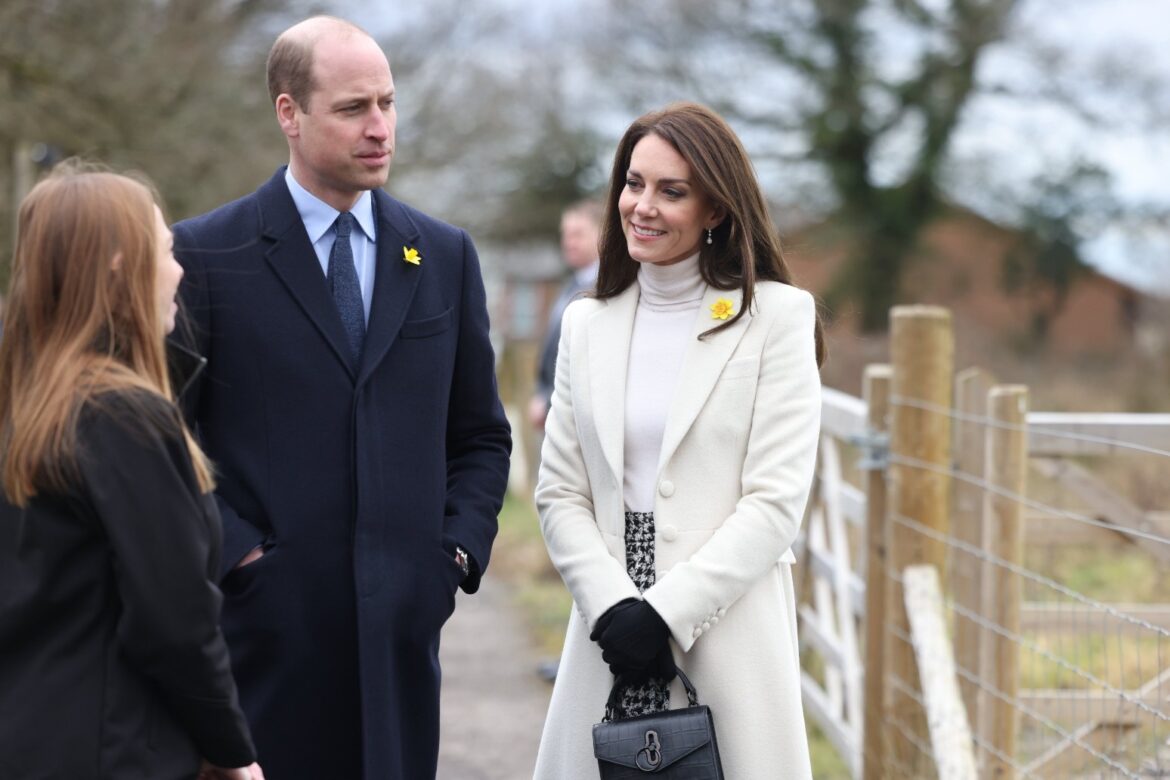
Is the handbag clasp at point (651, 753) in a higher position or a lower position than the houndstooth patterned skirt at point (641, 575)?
lower

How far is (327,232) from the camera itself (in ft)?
11.6

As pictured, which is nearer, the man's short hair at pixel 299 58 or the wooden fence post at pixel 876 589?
the man's short hair at pixel 299 58

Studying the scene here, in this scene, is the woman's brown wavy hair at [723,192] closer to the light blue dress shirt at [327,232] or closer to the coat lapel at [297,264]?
the light blue dress shirt at [327,232]

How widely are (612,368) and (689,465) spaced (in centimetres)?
31

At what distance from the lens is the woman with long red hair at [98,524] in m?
2.45

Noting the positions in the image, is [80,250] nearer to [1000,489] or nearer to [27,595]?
[27,595]

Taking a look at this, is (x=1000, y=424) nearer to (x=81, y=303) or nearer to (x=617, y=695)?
(x=617, y=695)

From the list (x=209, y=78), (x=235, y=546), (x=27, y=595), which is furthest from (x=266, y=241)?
(x=209, y=78)

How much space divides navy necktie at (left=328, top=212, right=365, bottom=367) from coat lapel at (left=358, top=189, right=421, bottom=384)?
3cm

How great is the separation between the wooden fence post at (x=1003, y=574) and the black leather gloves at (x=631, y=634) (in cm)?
187

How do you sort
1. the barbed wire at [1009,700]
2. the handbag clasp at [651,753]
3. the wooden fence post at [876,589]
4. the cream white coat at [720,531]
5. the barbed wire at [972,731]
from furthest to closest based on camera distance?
1. the wooden fence post at [876,589]
2. the barbed wire at [972,731]
3. the barbed wire at [1009,700]
4. the cream white coat at [720,531]
5. the handbag clasp at [651,753]

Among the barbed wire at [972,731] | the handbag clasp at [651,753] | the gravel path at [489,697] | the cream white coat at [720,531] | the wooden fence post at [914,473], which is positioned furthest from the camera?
the gravel path at [489,697]

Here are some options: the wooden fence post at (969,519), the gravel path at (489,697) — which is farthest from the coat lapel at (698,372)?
the gravel path at (489,697)

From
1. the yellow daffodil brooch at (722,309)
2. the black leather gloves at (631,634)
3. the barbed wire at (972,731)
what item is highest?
the yellow daffodil brooch at (722,309)
